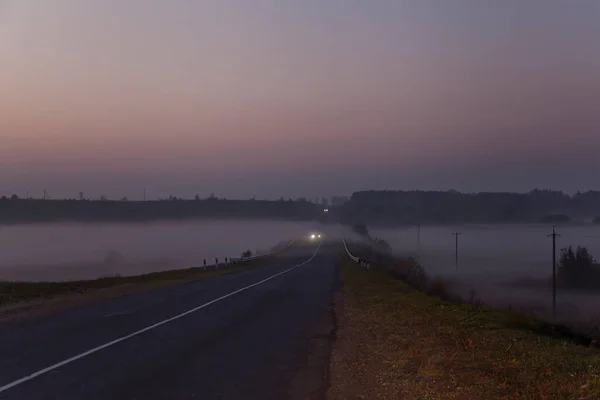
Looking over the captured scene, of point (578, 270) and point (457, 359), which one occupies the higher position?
point (457, 359)

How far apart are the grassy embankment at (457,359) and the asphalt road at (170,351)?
0.69 m

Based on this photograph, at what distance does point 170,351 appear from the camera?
43.3ft

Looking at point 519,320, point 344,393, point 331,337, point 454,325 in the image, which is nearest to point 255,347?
point 331,337

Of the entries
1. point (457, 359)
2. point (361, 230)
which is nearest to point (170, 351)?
point (457, 359)

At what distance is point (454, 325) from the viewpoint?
16.5 meters

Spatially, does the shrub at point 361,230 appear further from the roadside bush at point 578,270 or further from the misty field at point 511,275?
the roadside bush at point 578,270

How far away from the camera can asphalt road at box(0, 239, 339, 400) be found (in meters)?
9.99

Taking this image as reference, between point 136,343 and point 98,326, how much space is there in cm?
301

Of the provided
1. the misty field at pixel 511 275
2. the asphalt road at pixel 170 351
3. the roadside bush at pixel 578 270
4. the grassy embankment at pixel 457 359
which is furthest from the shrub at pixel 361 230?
the grassy embankment at pixel 457 359

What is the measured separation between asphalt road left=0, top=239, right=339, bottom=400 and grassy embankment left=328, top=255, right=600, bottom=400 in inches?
27.3

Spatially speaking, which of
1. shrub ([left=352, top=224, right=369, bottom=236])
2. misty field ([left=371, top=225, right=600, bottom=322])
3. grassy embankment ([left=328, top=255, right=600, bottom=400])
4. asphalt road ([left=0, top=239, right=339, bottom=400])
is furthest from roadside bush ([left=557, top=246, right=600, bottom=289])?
shrub ([left=352, top=224, right=369, bottom=236])

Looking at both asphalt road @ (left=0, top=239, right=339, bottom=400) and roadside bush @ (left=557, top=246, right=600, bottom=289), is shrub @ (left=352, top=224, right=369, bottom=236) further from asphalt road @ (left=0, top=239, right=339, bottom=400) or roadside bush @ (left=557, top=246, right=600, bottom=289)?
asphalt road @ (left=0, top=239, right=339, bottom=400)

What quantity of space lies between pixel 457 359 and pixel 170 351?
18.8 ft

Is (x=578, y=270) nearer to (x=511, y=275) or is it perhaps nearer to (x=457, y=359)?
(x=511, y=275)
